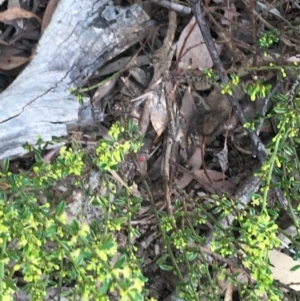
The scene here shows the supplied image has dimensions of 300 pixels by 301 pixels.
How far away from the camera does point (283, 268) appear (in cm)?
207

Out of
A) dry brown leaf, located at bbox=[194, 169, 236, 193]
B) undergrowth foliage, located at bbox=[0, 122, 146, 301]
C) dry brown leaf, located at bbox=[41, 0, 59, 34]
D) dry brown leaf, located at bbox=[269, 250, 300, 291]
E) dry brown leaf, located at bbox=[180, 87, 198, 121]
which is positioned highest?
dry brown leaf, located at bbox=[41, 0, 59, 34]

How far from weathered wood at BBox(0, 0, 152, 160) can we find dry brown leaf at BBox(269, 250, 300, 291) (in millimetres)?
984

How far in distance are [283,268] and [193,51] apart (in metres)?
0.99

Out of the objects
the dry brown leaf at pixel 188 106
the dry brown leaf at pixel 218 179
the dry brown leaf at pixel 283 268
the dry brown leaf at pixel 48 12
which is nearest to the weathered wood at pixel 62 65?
the dry brown leaf at pixel 48 12

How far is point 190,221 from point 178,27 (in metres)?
0.89

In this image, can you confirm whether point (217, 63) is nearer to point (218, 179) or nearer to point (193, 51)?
point (193, 51)

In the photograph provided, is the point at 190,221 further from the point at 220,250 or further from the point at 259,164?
the point at 259,164

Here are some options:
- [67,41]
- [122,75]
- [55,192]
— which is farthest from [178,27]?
[55,192]

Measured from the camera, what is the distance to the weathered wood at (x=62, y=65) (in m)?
1.74

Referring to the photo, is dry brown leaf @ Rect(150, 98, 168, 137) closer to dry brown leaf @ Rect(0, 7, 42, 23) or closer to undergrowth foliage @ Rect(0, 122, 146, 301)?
undergrowth foliage @ Rect(0, 122, 146, 301)

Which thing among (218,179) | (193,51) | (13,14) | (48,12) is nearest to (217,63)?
(193,51)

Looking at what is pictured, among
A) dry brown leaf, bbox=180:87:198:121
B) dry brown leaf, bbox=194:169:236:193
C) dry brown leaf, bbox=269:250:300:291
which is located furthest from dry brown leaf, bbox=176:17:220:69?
dry brown leaf, bbox=269:250:300:291

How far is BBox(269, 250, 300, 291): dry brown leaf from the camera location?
2072mm

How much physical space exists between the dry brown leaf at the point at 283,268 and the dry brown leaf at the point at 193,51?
33.5 inches
